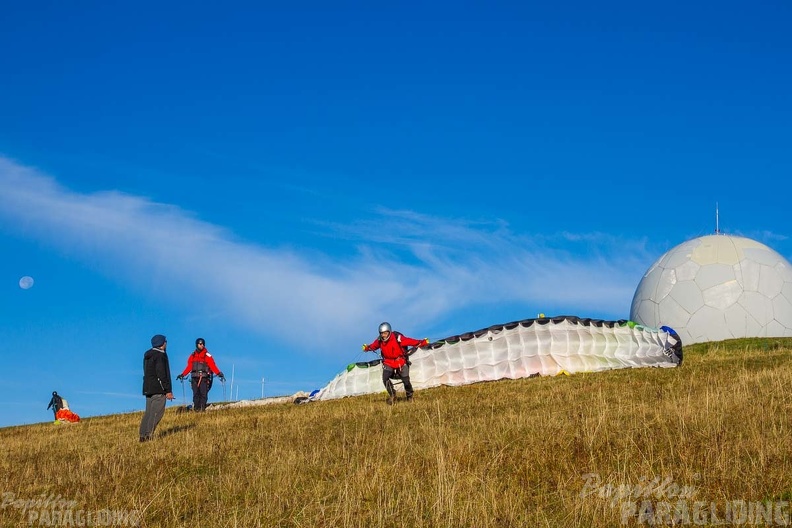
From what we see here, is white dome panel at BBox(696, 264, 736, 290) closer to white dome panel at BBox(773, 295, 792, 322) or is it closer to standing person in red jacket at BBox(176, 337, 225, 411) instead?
white dome panel at BBox(773, 295, 792, 322)

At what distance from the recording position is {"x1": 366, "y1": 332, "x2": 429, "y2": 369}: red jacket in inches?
854

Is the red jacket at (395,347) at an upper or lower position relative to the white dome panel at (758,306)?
lower

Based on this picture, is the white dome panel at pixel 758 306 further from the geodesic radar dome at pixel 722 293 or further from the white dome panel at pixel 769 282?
the white dome panel at pixel 769 282

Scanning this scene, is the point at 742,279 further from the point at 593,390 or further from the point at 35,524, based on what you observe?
the point at 35,524

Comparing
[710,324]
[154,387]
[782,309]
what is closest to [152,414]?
[154,387]

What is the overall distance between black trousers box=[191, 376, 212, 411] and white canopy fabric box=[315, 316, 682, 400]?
194 inches

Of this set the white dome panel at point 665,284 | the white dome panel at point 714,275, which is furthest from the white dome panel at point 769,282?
the white dome panel at point 665,284

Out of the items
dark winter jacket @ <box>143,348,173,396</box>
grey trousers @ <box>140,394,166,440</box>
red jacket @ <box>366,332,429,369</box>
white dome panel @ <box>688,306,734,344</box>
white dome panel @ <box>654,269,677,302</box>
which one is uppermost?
white dome panel @ <box>654,269,677,302</box>

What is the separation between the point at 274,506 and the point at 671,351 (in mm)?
20434

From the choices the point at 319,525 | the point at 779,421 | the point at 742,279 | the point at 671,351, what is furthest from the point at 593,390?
the point at 742,279

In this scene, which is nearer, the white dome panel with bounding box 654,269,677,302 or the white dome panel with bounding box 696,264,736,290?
the white dome panel with bounding box 696,264,736,290

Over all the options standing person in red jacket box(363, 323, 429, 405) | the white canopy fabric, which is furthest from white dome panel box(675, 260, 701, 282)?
standing person in red jacket box(363, 323, 429, 405)

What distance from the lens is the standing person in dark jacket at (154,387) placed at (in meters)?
16.9

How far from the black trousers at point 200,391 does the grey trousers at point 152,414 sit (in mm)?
10425
